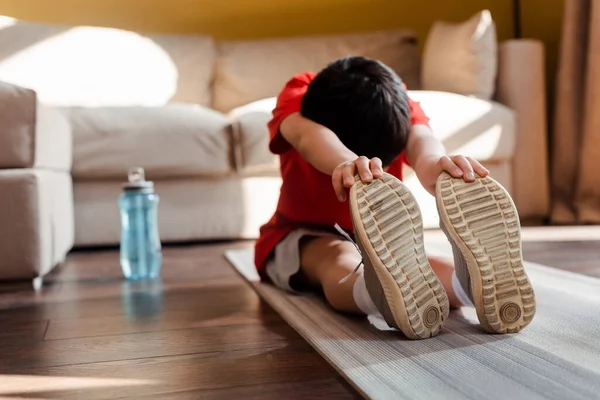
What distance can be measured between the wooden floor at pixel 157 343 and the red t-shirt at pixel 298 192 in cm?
15

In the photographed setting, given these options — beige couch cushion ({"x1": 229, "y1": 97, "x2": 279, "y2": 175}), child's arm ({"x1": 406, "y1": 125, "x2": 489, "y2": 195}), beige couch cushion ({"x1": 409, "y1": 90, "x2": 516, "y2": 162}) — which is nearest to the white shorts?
child's arm ({"x1": 406, "y1": 125, "x2": 489, "y2": 195})

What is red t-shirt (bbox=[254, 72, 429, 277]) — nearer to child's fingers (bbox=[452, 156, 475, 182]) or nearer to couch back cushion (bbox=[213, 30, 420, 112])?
child's fingers (bbox=[452, 156, 475, 182])

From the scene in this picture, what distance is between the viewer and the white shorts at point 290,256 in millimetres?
1342

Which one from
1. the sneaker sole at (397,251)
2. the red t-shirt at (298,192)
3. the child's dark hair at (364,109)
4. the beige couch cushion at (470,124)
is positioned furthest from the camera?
the beige couch cushion at (470,124)

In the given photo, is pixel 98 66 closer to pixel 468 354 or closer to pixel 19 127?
pixel 19 127

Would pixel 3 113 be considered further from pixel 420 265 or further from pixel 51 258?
pixel 420 265

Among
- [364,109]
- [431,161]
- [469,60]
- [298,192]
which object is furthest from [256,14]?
[431,161]

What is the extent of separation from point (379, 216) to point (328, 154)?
0.24m

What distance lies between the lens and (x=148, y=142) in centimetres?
239

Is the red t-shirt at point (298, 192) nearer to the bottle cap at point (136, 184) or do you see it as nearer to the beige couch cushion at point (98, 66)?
the bottle cap at point (136, 184)

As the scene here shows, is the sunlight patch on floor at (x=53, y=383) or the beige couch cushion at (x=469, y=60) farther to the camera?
the beige couch cushion at (x=469, y=60)

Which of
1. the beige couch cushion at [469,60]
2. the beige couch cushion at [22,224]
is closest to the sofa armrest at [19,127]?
the beige couch cushion at [22,224]

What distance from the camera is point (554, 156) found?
2920mm

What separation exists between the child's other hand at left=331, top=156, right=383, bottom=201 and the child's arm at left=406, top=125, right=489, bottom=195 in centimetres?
9
